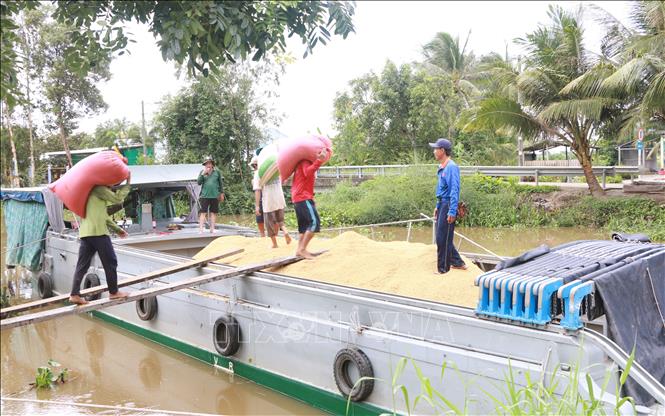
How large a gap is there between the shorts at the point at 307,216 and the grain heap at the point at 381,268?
17.0 inches

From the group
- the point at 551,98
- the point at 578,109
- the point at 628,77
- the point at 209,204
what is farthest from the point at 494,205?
the point at 209,204

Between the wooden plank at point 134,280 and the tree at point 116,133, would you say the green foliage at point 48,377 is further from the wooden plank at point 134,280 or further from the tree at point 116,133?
the tree at point 116,133

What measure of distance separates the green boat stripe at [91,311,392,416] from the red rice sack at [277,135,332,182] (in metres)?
2.51

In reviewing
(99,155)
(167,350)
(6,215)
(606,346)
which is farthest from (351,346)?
(6,215)

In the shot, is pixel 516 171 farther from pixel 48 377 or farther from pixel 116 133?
pixel 116 133

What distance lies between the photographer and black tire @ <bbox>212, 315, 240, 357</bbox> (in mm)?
7723

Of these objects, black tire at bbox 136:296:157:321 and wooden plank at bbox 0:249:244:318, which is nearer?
wooden plank at bbox 0:249:244:318

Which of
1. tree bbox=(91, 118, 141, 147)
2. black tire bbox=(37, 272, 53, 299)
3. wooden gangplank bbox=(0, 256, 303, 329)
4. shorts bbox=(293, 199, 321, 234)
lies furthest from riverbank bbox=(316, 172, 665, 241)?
tree bbox=(91, 118, 141, 147)

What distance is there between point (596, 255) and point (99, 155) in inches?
196

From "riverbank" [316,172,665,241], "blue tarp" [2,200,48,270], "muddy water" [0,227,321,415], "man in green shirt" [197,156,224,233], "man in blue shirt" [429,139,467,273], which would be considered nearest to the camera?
"man in blue shirt" [429,139,467,273]

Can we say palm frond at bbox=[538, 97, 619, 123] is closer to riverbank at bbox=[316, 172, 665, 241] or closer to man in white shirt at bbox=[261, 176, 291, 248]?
riverbank at bbox=[316, 172, 665, 241]

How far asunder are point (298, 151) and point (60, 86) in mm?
22175

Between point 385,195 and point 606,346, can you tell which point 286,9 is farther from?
A: point 385,195

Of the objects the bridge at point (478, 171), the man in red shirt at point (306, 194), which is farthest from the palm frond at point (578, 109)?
the man in red shirt at point (306, 194)
